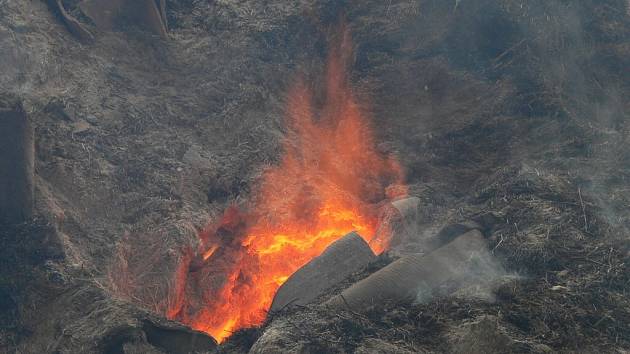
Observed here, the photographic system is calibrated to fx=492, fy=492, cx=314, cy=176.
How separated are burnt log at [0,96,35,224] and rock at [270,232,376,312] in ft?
11.9

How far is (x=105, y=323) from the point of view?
18.6 ft

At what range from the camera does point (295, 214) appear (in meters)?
8.59

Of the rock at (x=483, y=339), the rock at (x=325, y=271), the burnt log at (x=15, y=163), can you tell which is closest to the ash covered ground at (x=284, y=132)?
the rock at (x=483, y=339)

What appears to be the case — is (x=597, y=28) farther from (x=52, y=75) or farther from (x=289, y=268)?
(x=52, y=75)

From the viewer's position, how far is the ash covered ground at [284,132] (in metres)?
5.33

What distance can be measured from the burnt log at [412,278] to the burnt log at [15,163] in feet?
14.1

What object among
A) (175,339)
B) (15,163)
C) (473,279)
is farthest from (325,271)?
(15,163)

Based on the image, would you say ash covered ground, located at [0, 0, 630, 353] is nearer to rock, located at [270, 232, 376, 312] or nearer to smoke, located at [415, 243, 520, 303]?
smoke, located at [415, 243, 520, 303]

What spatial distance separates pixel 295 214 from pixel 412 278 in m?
3.07

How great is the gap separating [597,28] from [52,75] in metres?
10.2

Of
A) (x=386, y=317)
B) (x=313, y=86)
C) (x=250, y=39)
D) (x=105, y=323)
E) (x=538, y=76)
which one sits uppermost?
(x=250, y=39)

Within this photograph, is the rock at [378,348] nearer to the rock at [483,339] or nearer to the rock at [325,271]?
the rock at [483,339]

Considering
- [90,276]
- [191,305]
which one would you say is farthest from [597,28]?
[90,276]

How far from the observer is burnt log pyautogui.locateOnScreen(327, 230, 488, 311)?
5.75 metres
